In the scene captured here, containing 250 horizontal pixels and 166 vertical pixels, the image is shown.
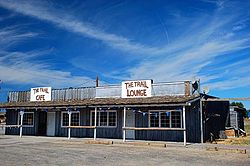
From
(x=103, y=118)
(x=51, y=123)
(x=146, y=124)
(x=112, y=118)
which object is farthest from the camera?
(x=51, y=123)

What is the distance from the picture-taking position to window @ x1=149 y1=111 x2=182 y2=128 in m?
19.2

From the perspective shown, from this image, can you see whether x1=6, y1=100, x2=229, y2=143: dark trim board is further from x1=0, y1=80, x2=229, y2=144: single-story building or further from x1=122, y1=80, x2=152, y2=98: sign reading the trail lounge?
x1=122, y1=80, x2=152, y2=98: sign reading the trail lounge

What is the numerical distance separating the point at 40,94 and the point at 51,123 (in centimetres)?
285

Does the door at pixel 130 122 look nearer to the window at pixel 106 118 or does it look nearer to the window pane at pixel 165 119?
the window at pixel 106 118

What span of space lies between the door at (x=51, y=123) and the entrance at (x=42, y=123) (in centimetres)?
50

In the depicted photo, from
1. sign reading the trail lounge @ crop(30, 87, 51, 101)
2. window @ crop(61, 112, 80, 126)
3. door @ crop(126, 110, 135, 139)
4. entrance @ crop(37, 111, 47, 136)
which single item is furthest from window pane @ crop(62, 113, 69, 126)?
door @ crop(126, 110, 135, 139)

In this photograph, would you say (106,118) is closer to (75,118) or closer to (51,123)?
(75,118)

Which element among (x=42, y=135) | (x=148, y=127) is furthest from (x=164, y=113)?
(x=42, y=135)

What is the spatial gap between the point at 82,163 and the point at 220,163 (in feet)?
15.9

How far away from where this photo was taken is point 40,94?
25656 millimetres

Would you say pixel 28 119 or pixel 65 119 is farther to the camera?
pixel 28 119

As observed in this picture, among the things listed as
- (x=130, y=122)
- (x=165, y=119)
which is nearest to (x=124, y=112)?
(x=130, y=122)

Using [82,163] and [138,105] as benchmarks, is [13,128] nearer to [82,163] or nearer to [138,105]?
[138,105]

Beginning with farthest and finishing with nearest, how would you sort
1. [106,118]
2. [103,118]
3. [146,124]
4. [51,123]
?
[51,123], [103,118], [106,118], [146,124]
